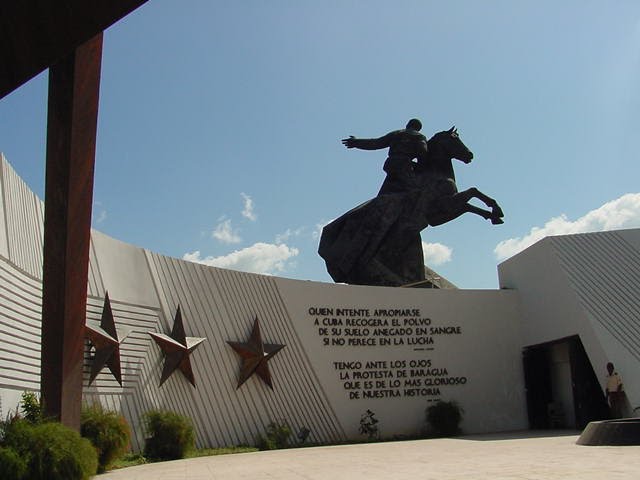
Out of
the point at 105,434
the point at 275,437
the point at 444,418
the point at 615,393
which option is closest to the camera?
the point at 105,434

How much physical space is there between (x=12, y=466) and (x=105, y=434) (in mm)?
2870

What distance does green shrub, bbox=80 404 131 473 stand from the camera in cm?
983

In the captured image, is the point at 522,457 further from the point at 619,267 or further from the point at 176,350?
the point at 619,267

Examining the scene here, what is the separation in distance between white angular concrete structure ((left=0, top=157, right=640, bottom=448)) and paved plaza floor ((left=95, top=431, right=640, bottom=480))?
6.75 feet

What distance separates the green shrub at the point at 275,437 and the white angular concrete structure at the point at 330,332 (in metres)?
0.22

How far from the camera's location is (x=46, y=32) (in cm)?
342

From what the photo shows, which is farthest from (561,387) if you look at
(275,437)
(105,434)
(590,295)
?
(105,434)

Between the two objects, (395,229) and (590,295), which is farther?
(395,229)

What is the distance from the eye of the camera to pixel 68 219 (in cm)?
650

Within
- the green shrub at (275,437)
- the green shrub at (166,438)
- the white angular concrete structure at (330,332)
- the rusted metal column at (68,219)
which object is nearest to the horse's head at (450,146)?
the white angular concrete structure at (330,332)

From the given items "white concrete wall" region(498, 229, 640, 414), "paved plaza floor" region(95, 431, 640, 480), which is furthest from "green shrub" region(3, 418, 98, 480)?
"white concrete wall" region(498, 229, 640, 414)

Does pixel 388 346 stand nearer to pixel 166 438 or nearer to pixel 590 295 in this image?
pixel 590 295

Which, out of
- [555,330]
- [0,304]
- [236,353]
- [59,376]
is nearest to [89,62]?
[59,376]

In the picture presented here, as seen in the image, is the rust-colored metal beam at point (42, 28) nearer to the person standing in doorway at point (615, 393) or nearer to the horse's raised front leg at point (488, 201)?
the person standing in doorway at point (615, 393)
